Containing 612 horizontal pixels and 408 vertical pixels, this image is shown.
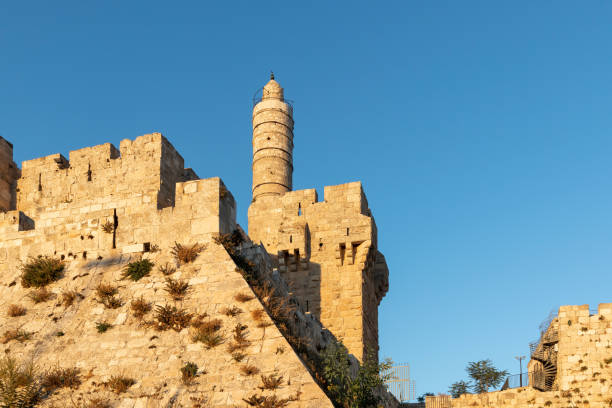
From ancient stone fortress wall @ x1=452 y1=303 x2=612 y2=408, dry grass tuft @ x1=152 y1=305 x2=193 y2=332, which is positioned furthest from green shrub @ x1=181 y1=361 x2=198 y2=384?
ancient stone fortress wall @ x1=452 y1=303 x2=612 y2=408

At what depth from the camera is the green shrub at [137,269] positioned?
12.2 m

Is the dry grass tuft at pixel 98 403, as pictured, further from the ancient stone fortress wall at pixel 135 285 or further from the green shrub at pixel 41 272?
the green shrub at pixel 41 272

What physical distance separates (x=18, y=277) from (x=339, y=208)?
1100 centimetres

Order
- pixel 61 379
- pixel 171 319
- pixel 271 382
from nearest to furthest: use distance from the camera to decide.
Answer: pixel 271 382 → pixel 61 379 → pixel 171 319

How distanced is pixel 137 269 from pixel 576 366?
12.7m

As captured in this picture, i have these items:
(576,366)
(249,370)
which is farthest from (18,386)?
(576,366)

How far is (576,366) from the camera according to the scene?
1988cm

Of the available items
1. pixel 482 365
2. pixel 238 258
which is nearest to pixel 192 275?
pixel 238 258

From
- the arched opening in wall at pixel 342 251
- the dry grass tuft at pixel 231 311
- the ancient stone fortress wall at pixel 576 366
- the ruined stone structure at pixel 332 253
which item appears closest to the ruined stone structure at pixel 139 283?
the dry grass tuft at pixel 231 311

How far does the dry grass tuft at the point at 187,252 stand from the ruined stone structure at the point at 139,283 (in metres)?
0.08

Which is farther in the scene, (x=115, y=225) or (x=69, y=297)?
(x=115, y=225)

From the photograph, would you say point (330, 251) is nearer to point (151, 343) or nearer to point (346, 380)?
point (346, 380)

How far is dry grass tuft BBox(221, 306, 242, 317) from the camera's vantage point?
35.6 feet

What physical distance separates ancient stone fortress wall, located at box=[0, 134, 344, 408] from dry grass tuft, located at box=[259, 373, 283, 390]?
50 mm
